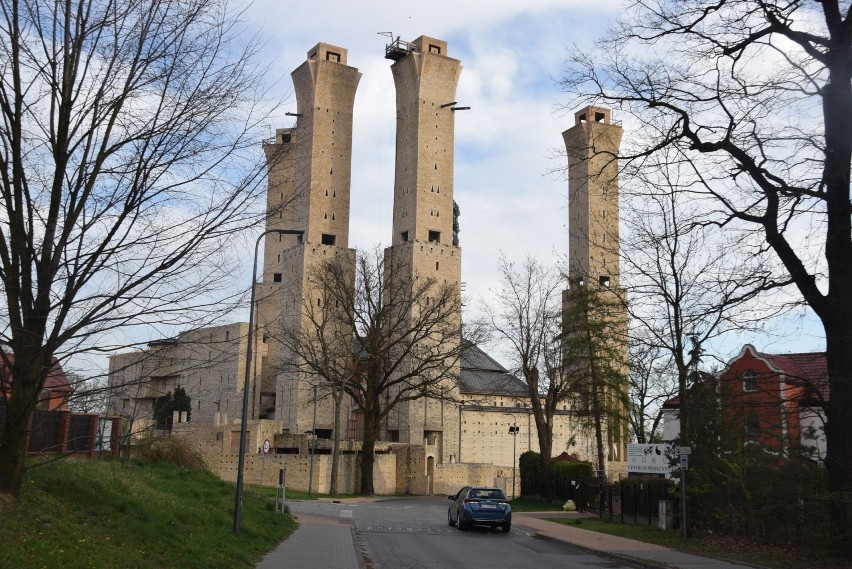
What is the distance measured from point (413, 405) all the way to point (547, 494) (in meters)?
23.8

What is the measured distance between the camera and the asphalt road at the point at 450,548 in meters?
18.3

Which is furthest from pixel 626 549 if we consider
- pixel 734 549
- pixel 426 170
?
pixel 426 170

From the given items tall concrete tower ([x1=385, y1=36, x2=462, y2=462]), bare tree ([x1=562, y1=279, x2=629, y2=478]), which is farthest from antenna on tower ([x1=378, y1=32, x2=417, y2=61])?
bare tree ([x1=562, y1=279, x2=629, y2=478])

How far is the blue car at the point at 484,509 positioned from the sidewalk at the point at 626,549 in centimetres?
120

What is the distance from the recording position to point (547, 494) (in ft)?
153

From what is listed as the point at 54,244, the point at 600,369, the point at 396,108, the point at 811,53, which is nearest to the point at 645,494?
the point at 600,369

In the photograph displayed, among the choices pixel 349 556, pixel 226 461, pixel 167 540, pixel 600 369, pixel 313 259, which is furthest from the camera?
pixel 313 259

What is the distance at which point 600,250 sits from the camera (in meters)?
69.6

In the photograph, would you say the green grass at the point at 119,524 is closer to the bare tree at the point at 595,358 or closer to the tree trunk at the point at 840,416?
the tree trunk at the point at 840,416

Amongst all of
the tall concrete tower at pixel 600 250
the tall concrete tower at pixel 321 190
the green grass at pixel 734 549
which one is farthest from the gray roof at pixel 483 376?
the green grass at pixel 734 549

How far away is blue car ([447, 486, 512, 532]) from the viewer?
28250 mm

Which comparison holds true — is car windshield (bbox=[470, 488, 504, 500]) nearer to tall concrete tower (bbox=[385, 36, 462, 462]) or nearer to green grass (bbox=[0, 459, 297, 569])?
green grass (bbox=[0, 459, 297, 569])

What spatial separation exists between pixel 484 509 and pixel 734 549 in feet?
32.0

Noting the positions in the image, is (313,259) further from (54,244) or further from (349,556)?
(54,244)
